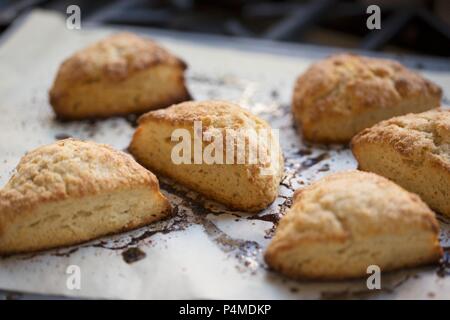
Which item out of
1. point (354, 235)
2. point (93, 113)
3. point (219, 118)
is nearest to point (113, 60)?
point (93, 113)

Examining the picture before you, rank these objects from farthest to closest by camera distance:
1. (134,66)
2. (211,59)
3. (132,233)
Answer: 1. (211,59)
2. (134,66)
3. (132,233)

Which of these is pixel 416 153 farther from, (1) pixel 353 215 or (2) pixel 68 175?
(2) pixel 68 175

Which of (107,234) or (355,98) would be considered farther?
(355,98)

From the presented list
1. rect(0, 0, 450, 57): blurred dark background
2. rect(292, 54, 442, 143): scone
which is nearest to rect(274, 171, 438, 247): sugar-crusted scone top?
rect(292, 54, 442, 143): scone

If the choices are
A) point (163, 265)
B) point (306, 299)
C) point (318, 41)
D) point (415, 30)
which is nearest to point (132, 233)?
point (163, 265)

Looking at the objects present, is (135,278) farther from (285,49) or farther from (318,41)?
(318,41)
